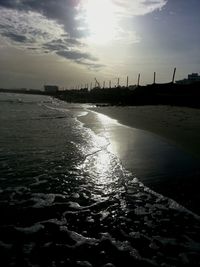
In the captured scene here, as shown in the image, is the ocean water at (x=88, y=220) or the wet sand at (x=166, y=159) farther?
the wet sand at (x=166, y=159)

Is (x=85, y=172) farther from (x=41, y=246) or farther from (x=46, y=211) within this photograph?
(x=41, y=246)

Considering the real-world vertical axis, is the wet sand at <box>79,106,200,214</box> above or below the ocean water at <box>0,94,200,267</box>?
above

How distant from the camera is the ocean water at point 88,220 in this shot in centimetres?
528

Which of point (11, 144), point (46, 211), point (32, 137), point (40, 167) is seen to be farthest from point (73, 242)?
point (32, 137)

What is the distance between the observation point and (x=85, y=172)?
10.5m

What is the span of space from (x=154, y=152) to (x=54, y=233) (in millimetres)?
7773

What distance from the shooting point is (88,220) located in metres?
6.66

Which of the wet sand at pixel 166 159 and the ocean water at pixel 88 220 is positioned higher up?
the wet sand at pixel 166 159

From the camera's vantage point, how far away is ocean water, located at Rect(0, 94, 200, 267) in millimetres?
5277

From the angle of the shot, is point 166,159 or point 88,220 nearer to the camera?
point 88,220

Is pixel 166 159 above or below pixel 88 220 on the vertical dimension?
above

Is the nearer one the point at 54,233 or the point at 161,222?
the point at 54,233

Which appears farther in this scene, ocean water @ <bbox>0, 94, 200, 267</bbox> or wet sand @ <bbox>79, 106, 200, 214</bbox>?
wet sand @ <bbox>79, 106, 200, 214</bbox>

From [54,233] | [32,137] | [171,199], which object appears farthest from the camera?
[32,137]
